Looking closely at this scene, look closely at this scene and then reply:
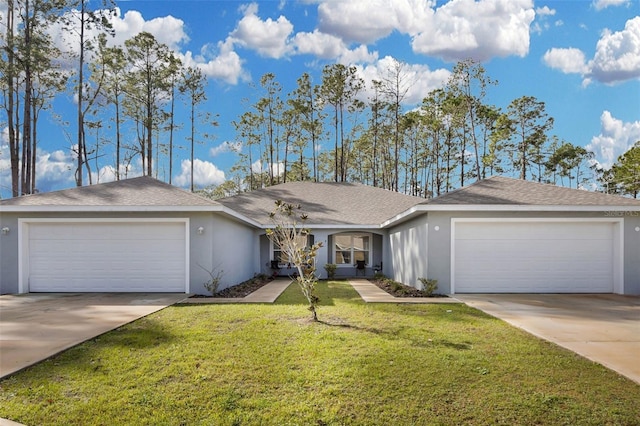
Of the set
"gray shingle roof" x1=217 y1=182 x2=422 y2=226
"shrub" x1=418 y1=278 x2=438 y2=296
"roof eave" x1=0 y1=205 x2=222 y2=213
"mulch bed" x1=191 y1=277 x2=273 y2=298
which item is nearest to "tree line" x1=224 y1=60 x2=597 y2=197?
"gray shingle roof" x1=217 y1=182 x2=422 y2=226

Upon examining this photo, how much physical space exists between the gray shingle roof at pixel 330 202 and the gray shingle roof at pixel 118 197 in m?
5.69

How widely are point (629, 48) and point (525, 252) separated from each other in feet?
23.1

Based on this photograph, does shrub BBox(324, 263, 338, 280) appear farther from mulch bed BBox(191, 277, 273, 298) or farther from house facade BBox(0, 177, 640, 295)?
house facade BBox(0, 177, 640, 295)

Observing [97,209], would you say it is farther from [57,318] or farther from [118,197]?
[57,318]

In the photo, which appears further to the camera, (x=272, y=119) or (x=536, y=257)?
(x=272, y=119)


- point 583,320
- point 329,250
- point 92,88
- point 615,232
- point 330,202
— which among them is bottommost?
point 583,320

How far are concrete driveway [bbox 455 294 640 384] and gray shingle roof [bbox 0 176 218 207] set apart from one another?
26.8 ft

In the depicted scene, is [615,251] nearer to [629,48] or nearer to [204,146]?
[629,48]

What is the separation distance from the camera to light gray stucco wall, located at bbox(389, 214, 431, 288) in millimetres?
11672

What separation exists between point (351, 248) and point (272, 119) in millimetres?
17235

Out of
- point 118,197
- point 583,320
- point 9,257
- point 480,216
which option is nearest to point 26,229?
point 9,257

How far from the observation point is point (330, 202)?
20.8 meters

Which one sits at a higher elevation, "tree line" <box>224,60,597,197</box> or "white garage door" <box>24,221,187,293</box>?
"tree line" <box>224,60,597,197</box>

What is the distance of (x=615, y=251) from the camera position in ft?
38.0
